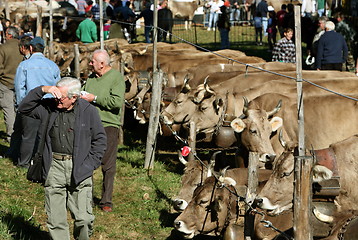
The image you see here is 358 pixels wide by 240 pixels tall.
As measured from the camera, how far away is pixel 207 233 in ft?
26.1

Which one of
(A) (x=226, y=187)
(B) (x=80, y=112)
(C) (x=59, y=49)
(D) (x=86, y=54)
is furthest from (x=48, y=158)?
(C) (x=59, y=49)

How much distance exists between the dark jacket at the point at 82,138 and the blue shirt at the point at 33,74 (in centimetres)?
367

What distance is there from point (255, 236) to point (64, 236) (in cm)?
209

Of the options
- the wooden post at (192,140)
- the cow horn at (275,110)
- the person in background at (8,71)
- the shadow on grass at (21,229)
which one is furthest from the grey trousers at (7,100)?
the cow horn at (275,110)

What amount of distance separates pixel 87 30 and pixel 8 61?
31.6ft

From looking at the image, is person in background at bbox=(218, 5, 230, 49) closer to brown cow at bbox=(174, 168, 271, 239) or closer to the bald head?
the bald head

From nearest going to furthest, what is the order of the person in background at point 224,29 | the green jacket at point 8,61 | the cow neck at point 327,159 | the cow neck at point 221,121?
the cow neck at point 327,159 < the cow neck at point 221,121 < the green jacket at point 8,61 < the person in background at point 224,29

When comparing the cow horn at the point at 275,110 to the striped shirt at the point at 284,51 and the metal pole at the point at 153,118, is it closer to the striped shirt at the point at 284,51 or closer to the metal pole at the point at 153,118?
the metal pole at the point at 153,118

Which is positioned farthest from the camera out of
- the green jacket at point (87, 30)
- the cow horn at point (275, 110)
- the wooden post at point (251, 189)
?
the green jacket at point (87, 30)

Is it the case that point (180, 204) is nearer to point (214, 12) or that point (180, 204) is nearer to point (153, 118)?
point (153, 118)

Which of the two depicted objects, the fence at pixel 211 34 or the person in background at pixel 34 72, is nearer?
the person in background at pixel 34 72

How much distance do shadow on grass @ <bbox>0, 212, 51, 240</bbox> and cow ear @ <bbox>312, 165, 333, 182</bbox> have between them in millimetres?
3335

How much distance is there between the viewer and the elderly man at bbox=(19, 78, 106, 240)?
23.5 feet

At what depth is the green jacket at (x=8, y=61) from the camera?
13109 millimetres
